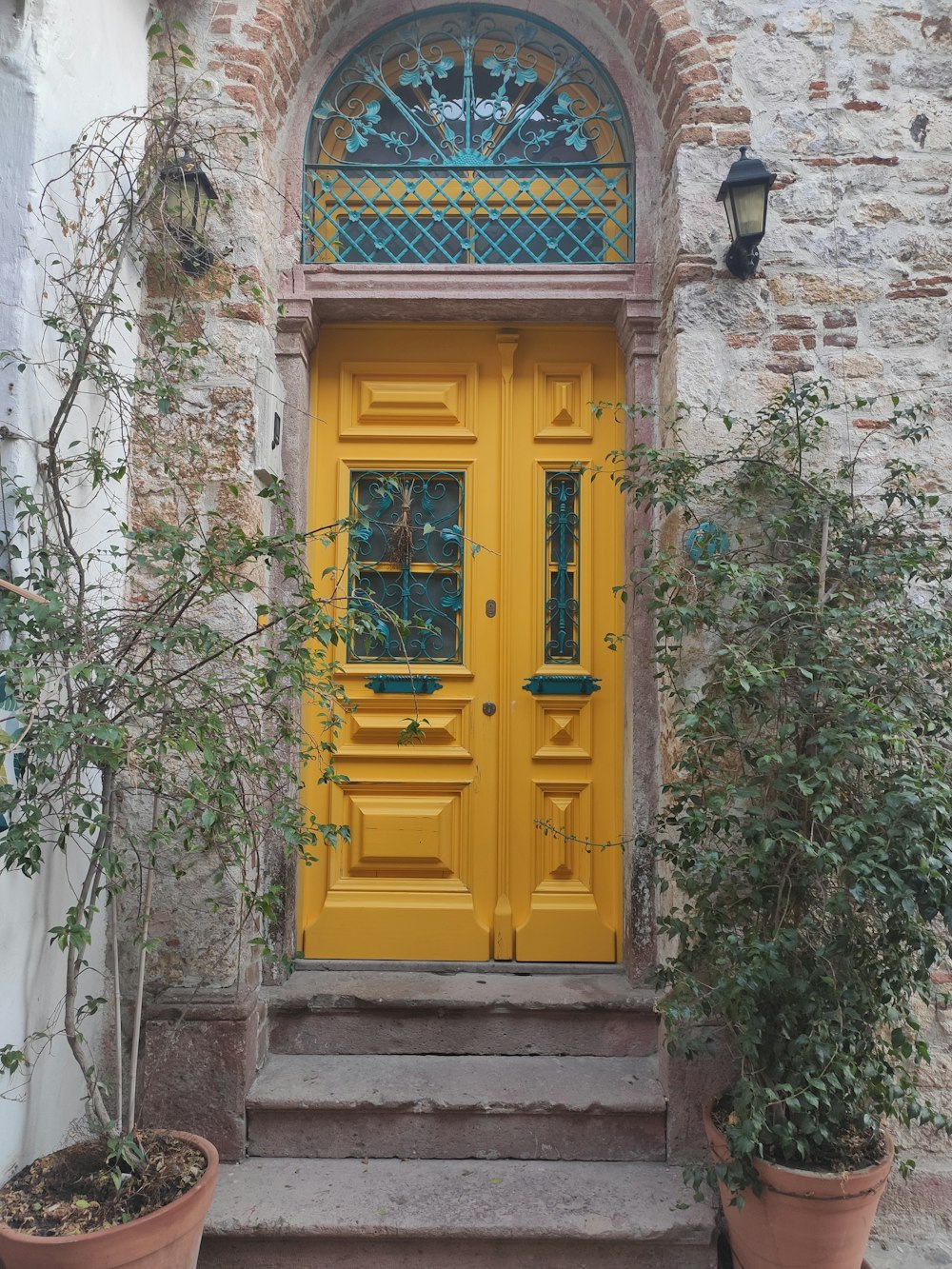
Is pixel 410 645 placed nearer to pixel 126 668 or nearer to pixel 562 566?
pixel 562 566

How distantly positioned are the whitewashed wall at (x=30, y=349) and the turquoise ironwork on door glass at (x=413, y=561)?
1246 mm

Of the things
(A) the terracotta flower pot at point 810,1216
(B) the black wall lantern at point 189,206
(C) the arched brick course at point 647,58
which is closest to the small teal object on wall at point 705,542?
(C) the arched brick course at point 647,58

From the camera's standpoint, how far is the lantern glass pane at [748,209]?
117 inches

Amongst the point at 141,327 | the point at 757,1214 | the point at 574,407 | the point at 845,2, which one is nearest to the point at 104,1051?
the point at 757,1214

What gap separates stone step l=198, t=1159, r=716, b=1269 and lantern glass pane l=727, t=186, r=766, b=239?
119 inches

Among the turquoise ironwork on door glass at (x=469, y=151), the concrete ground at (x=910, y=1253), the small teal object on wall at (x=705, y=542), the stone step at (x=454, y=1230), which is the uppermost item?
the turquoise ironwork on door glass at (x=469, y=151)

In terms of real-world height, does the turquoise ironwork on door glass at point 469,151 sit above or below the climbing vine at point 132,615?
above

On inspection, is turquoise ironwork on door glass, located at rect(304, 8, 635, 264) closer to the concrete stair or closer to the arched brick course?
the arched brick course

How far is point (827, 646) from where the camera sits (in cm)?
257

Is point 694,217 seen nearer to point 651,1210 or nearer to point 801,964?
point 801,964

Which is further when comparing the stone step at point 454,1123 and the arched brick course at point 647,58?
the arched brick course at point 647,58

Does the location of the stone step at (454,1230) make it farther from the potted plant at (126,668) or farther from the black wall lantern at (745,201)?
the black wall lantern at (745,201)

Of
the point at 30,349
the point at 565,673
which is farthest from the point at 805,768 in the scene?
the point at 30,349

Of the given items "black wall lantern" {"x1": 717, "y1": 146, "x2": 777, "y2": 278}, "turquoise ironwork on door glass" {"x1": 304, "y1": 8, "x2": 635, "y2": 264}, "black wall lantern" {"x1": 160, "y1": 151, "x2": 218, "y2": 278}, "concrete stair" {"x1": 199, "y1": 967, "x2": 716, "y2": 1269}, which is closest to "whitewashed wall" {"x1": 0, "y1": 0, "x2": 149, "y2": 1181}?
"black wall lantern" {"x1": 160, "y1": 151, "x2": 218, "y2": 278}
